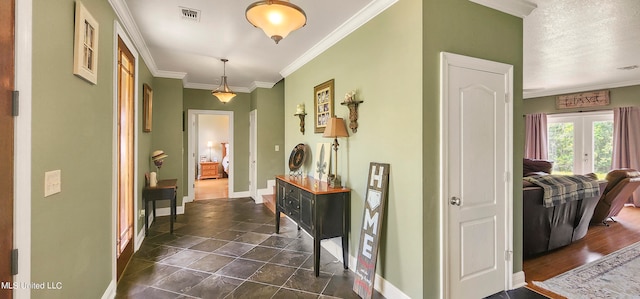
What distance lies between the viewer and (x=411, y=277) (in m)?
2.19

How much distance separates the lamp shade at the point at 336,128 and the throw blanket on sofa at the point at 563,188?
7.37 feet

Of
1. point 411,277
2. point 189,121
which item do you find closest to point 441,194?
point 411,277

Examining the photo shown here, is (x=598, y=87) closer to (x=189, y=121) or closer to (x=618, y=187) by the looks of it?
(x=618, y=187)

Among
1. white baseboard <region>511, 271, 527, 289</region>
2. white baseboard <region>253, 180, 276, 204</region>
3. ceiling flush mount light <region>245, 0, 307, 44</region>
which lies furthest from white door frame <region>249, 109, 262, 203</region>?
white baseboard <region>511, 271, 527, 289</region>

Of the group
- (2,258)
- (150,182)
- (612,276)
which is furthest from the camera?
(150,182)

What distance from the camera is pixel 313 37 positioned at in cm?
336

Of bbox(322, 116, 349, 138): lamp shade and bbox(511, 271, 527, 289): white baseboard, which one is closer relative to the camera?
bbox(511, 271, 527, 289): white baseboard

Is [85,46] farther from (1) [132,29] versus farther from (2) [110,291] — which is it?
(2) [110,291]

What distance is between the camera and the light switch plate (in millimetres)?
1395

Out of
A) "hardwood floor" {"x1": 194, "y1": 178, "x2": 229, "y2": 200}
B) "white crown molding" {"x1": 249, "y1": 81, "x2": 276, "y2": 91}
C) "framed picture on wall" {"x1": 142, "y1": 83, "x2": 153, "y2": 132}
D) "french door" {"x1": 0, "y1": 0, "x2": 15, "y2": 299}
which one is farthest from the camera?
"hardwood floor" {"x1": 194, "y1": 178, "x2": 229, "y2": 200}

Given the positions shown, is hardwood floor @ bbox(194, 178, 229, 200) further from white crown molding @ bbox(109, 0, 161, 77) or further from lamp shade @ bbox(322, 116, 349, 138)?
lamp shade @ bbox(322, 116, 349, 138)

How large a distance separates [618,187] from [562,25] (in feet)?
9.66

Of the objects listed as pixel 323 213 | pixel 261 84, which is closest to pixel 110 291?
pixel 323 213

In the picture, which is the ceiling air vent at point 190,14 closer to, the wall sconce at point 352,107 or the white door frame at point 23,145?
the white door frame at point 23,145
